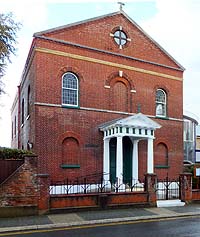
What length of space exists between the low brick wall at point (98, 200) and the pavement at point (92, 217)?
302 mm

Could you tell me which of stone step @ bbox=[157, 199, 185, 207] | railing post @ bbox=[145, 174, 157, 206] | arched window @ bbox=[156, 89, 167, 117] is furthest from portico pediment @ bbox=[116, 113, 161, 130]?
stone step @ bbox=[157, 199, 185, 207]

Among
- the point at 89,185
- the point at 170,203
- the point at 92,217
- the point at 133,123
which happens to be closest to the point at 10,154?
the point at 92,217

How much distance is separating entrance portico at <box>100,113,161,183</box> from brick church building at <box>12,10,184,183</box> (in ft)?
0.19

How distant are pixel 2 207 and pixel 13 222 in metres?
1.21

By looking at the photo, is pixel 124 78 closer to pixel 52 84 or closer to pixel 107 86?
pixel 107 86

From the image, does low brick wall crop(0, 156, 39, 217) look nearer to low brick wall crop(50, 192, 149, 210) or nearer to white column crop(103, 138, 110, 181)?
low brick wall crop(50, 192, 149, 210)

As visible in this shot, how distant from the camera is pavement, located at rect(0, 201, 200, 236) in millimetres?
11766

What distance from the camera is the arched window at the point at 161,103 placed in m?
24.5

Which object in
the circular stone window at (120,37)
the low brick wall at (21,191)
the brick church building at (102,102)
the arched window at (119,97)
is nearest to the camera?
the low brick wall at (21,191)

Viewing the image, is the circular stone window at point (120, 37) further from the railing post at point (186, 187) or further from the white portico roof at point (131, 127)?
the railing post at point (186, 187)

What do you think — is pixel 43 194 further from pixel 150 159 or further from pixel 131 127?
pixel 150 159

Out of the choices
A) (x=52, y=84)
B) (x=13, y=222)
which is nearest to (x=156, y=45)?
(x=52, y=84)

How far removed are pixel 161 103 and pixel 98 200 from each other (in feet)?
38.8

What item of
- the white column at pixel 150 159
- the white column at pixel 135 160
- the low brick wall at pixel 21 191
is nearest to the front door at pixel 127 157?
the white column at pixel 135 160
